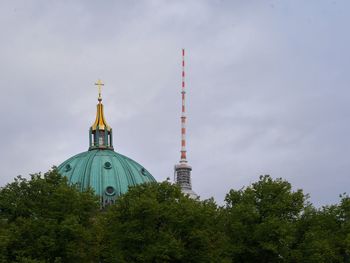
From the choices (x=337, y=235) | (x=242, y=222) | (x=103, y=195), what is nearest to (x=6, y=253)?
(x=242, y=222)

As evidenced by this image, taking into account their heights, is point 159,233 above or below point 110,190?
below

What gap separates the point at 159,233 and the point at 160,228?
3.71ft

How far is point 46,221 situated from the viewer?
96.1m

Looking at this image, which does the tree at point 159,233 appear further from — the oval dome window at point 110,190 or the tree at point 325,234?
the oval dome window at point 110,190

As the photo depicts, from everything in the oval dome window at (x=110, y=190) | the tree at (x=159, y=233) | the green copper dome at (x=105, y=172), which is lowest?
the tree at (x=159, y=233)

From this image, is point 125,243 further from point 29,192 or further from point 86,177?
point 86,177

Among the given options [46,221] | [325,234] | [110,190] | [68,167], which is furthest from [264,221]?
[68,167]

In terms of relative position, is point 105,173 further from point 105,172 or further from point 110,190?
point 110,190

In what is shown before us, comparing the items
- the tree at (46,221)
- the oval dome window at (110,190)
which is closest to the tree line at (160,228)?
the tree at (46,221)

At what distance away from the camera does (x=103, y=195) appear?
162750 millimetres

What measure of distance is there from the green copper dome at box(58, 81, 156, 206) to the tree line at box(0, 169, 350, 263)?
195ft

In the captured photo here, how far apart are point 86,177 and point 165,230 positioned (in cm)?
6806

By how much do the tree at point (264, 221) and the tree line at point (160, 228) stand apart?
3.8 inches

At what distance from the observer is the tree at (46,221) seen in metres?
94.5
